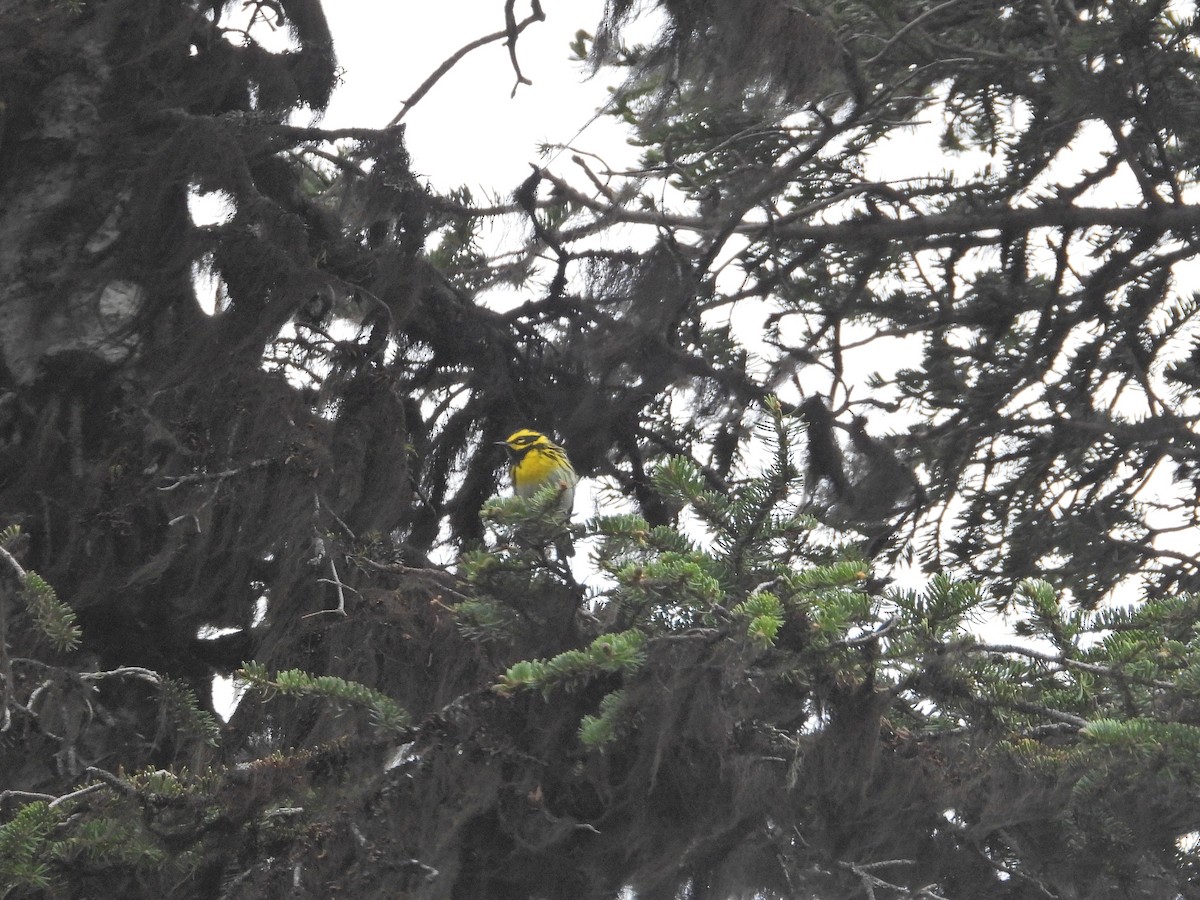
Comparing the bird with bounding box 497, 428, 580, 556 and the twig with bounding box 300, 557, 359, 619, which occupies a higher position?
the bird with bounding box 497, 428, 580, 556

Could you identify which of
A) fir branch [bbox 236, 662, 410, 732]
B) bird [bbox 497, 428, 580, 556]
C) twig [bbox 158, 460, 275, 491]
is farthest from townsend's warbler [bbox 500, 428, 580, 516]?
fir branch [bbox 236, 662, 410, 732]

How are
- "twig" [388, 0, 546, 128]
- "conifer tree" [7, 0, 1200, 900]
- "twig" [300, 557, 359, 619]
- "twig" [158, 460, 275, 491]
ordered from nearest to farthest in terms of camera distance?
"conifer tree" [7, 0, 1200, 900], "twig" [300, 557, 359, 619], "twig" [158, 460, 275, 491], "twig" [388, 0, 546, 128]

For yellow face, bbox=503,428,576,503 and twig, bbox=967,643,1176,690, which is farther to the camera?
yellow face, bbox=503,428,576,503

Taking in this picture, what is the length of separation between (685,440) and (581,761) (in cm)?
245

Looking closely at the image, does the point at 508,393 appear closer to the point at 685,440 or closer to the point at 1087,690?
the point at 685,440

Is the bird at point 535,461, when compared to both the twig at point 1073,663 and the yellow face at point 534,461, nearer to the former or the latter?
the yellow face at point 534,461

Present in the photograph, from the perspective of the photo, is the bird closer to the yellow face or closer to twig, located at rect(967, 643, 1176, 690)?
the yellow face

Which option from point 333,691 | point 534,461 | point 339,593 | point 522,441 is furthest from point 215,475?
point 534,461

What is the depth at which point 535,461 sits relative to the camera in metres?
5.17

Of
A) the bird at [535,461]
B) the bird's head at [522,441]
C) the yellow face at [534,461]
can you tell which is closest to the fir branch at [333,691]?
the bird at [535,461]

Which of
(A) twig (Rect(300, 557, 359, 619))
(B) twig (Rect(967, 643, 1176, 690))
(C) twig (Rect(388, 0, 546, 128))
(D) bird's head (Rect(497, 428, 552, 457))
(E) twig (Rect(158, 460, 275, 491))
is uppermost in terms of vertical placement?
(C) twig (Rect(388, 0, 546, 128))

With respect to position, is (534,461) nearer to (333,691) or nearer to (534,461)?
(534,461)

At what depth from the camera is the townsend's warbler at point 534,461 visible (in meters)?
4.37

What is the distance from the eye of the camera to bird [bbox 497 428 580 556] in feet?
14.3
